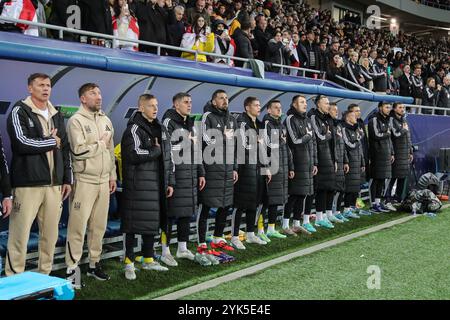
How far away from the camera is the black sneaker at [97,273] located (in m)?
4.43

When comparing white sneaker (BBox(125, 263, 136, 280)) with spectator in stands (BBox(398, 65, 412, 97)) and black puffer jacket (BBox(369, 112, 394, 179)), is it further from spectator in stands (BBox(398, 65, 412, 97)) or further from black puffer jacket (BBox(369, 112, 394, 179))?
spectator in stands (BBox(398, 65, 412, 97))

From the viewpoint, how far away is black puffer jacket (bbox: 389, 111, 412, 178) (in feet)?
27.8

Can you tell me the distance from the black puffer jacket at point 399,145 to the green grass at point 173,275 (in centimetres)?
275

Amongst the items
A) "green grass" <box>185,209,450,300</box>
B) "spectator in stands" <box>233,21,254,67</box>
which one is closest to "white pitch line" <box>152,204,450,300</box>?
"green grass" <box>185,209,450,300</box>

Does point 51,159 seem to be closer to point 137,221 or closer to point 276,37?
point 137,221

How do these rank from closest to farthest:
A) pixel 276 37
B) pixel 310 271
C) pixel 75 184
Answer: pixel 75 184
pixel 310 271
pixel 276 37

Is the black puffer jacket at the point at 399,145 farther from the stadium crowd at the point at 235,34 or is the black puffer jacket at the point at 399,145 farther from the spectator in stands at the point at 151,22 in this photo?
the spectator in stands at the point at 151,22

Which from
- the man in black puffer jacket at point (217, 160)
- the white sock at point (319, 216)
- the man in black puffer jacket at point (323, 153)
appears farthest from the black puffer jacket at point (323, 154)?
the man in black puffer jacket at point (217, 160)

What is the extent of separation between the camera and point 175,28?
25.0 ft

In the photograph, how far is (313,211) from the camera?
317 inches

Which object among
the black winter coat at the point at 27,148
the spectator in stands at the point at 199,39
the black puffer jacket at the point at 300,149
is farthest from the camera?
the spectator in stands at the point at 199,39

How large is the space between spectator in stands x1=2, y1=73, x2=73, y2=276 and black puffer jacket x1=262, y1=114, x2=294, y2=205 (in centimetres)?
267
